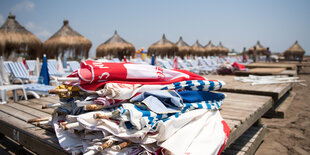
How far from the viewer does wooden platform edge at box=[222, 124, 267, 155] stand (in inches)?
87.8

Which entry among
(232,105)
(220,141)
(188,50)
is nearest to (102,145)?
(220,141)

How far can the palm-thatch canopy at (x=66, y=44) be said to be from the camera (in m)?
15.5

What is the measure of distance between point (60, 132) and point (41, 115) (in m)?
0.88

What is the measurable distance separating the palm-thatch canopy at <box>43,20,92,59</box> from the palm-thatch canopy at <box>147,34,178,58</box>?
801 cm

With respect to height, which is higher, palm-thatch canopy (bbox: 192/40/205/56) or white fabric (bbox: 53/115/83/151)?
palm-thatch canopy (bbox: 192/40/205/56)

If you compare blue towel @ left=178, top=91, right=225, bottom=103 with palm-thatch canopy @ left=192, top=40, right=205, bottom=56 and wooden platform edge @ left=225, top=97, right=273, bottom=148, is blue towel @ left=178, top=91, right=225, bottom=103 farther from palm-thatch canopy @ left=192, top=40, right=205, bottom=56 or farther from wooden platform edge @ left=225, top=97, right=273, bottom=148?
palm-thatch canopy @ left=192, top=40, right=205, bottom=56

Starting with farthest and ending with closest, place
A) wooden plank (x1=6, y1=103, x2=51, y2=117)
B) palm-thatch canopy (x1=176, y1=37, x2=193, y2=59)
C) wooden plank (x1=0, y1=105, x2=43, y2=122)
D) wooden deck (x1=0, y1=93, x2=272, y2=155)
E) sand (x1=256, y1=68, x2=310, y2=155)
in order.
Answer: palm-thatch canopy (x1=176, y1=37, x2=193, y2=59) → sand (x1=256, y1=68, x2=310, y2=155) → wooden plank (x1=6, y1=103, x2=51, y2=117) → wooden plank (x1=0, y1=105, x2=43, y2=122) → wooden deck (x1=0, y1=93, x2=272, y2=155)

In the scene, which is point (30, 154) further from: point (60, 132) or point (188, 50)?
point (188, 50)

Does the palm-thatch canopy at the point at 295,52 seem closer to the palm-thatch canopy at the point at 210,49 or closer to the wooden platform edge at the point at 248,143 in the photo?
the palm-thatch canopy at the point at 210,49

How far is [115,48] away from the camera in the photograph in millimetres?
18938

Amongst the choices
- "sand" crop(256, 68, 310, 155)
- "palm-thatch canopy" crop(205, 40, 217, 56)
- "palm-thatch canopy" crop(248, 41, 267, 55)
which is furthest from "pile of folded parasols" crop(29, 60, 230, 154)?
"palm-thatch canopy" crop(248, 41, 267, 55)

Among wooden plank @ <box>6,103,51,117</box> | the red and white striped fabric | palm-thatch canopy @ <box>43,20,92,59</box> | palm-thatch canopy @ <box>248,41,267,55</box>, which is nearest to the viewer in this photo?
the red and white striped fabric

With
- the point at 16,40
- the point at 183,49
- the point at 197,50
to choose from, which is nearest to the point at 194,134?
the point at 16,40

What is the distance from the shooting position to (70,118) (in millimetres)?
1343
